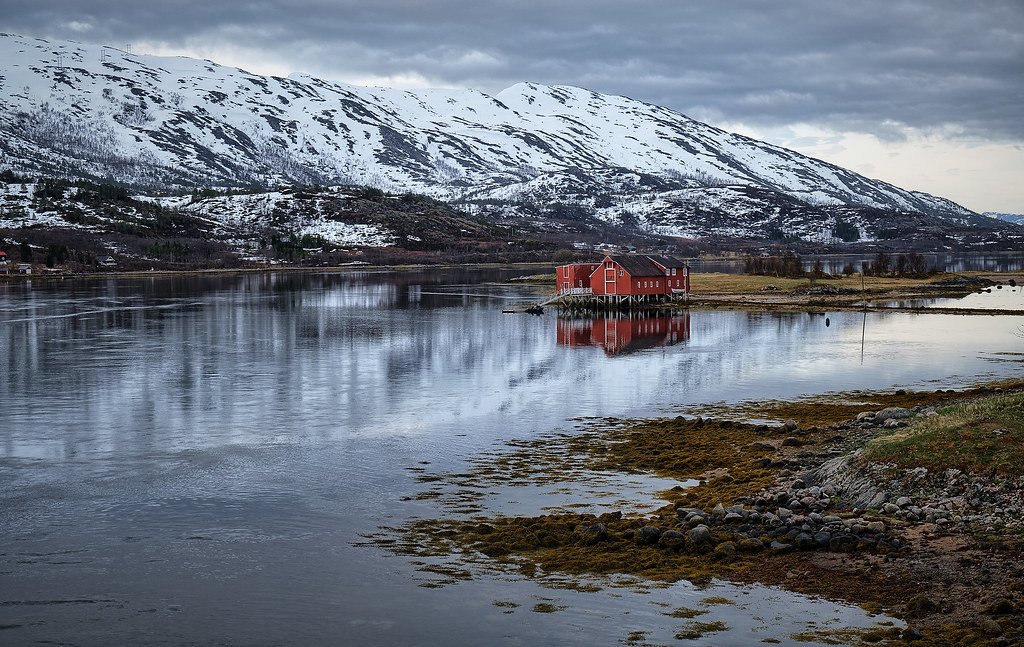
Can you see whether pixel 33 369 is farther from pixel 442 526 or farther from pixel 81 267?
A: pixel 81 267

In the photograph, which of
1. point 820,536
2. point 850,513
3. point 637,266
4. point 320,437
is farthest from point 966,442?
point 637,266

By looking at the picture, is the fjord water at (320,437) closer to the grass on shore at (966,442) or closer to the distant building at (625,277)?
the grass on shore at (966,442)

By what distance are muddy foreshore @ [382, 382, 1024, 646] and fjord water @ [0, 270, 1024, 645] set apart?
1112mm

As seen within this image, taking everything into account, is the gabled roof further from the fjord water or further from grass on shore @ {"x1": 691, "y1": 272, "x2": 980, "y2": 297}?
the fjord water

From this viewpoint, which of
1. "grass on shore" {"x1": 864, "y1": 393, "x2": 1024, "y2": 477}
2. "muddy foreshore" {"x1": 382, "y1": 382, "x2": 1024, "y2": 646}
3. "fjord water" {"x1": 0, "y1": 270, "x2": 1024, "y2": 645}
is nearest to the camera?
"muddy foreshore" {"x1": 382, "y1": 382, "x2": 1024, "y2": 646}

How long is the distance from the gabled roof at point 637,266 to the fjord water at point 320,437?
17202mm

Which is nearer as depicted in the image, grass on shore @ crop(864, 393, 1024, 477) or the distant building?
grass on shore @ crop(864, 393, 1024, 477)

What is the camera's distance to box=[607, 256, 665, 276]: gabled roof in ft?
342

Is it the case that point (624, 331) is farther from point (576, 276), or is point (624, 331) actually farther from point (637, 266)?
point (576, 276)

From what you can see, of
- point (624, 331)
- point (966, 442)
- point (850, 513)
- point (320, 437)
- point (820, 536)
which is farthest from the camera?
point (624, 331)

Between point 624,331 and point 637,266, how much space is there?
92.5ft

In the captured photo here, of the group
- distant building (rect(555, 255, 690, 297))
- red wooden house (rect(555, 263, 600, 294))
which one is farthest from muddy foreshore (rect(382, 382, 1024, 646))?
red wooden house (rect(555, 263, 600, 294))

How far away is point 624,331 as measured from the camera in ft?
257

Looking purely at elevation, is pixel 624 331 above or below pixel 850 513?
above
